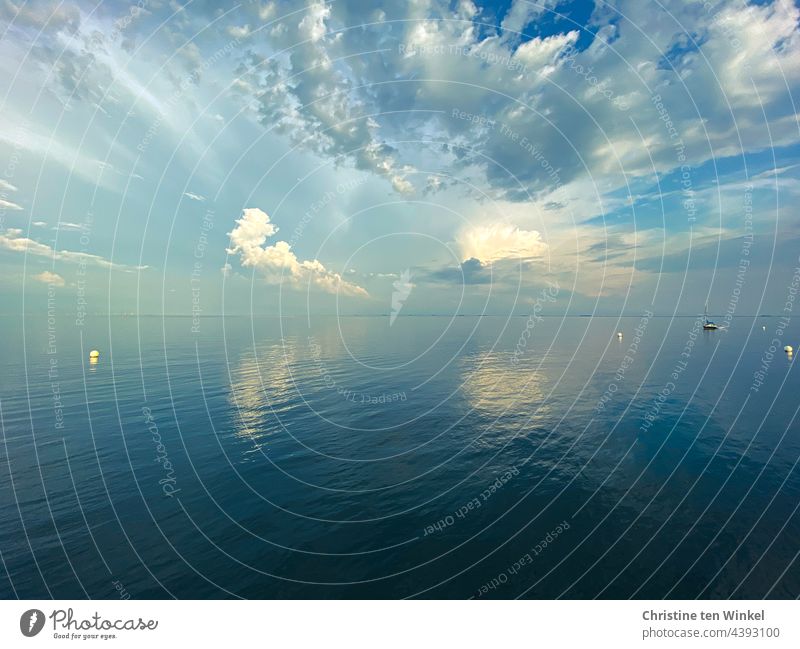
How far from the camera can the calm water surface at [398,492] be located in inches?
715

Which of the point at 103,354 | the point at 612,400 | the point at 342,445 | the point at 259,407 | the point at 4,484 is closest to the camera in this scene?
the point at 4,484

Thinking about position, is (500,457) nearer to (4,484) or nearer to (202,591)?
(202,591)

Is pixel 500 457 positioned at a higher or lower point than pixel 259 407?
lower

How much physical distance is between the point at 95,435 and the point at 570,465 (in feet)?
164

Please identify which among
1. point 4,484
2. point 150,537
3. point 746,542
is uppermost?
point 4,484

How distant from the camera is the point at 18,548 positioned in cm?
1962

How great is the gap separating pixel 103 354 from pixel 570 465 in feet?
391

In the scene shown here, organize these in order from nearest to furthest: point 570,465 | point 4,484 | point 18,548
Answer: point 18,548 → point 4,484 → point 570,465

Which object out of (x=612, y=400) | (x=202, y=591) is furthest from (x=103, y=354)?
(x=612, y=400)

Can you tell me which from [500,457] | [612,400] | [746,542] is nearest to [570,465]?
[500,457]

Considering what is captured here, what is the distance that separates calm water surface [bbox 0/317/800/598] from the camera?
1816 centimetres

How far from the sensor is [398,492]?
88.2 ft

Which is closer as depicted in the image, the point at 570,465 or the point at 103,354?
the point at 570,465
